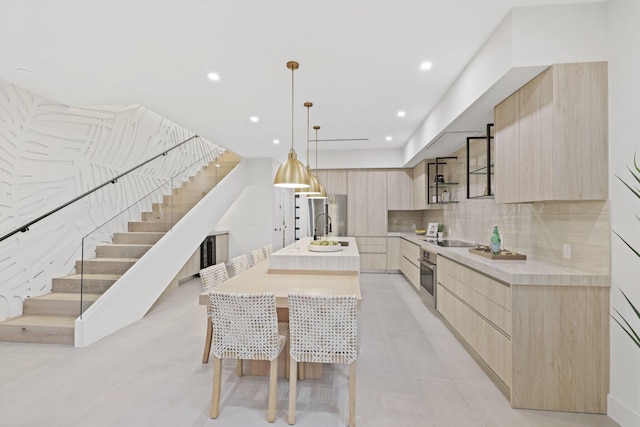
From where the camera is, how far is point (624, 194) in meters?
1.95

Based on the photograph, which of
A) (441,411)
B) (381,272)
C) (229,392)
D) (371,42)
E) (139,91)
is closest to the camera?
(441,411)

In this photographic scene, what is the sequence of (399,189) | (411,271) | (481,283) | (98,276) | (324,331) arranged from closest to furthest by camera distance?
(324,331), (481,283), (98,276), (411,271), (399,189)

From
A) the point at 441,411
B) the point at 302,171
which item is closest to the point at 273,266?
the point at 302,171

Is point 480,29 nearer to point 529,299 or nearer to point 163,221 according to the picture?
point 529,299

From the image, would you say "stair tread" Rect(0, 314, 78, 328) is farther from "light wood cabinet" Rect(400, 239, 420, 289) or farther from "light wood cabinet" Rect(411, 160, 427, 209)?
"light wood cabinet" Rect(411, 160, 427, 209)

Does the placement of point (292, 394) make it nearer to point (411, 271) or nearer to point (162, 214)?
point (162, 214)

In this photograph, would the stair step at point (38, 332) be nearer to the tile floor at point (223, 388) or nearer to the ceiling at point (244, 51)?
the tile floor at point (223, 388)

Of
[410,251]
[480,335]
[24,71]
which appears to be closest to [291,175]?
[480,335]

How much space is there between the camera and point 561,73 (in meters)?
2.13

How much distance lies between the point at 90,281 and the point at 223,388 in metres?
2.27

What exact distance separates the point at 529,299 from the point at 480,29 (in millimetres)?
2107

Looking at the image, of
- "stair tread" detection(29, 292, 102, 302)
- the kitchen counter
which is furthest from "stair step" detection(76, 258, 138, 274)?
the kitchen counter

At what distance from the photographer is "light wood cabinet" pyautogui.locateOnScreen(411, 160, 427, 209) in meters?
6.09

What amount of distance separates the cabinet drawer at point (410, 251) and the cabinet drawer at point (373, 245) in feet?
1.37
